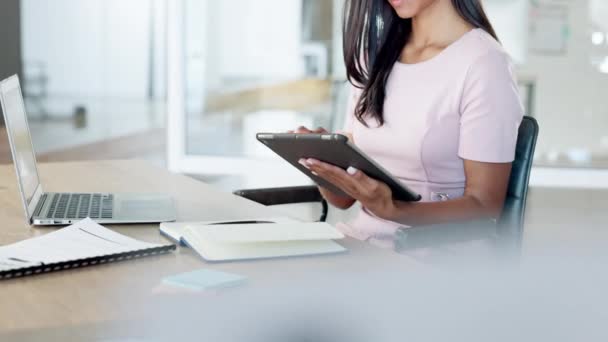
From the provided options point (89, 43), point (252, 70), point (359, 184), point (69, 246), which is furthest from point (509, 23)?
point (69, 246)

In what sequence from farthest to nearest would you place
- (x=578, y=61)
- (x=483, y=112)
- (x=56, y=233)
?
(x=578, y=61)
(x=483, y=112)
(x=56, y=233)

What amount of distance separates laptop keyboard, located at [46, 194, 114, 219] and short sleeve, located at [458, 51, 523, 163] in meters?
0.74

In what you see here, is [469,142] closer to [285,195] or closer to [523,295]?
[285,195]

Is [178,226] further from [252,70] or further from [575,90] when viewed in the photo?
[575,90]

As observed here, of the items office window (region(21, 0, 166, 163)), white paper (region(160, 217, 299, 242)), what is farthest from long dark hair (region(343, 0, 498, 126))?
office window (region(21, 0, 166, 163))

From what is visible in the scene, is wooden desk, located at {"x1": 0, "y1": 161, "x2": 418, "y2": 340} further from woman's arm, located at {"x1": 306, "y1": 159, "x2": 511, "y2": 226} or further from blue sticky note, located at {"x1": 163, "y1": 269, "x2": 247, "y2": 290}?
woman's arm, located at {"x1": 306, "y1": 159, "x2": 511, "y2": 226}

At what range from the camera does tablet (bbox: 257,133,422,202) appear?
1308mm

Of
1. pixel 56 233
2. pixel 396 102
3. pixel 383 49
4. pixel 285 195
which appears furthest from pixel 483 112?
pixel 56 233

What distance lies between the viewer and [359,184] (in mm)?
1440

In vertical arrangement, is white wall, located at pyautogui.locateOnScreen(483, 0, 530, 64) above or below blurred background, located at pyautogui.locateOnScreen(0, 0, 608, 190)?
above

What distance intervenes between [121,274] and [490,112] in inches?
33.6

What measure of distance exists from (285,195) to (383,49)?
44cm

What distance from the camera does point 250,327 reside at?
31 cm

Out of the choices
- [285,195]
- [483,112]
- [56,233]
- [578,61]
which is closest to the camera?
[56,233]
